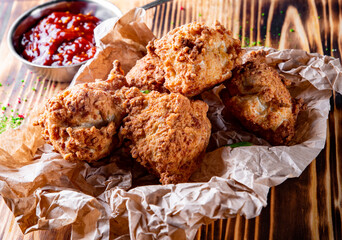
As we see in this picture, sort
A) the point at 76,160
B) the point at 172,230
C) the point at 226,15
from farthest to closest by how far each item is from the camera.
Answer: the point at 226,15, the point at 76,160, the point at 172,230

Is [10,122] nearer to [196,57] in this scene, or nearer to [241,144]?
[196,57]

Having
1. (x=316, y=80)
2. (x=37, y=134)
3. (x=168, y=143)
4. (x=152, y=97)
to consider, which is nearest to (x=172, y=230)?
(x=168, y=143)

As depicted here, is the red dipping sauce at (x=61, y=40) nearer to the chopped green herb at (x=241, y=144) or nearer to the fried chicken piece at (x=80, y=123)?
the fried chicken piece at (x=80, y=123)

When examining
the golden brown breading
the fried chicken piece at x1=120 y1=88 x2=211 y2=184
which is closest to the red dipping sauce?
the golden brown breading

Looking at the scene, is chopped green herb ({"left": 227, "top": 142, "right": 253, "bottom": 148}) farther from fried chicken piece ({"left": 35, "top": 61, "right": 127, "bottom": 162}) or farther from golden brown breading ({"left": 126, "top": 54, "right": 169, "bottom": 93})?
fried chicken piece ({"left": 35, "top": 61, "right": 127, "bottom": 162})

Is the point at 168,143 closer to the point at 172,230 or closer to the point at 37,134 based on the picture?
the point at 172,230
